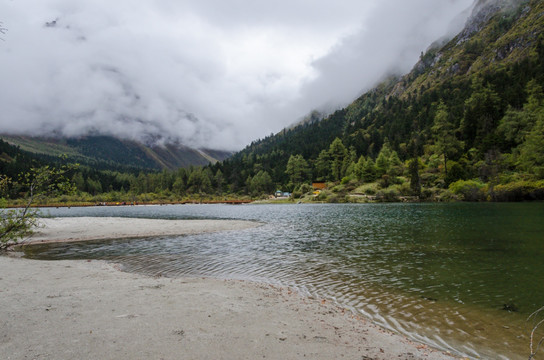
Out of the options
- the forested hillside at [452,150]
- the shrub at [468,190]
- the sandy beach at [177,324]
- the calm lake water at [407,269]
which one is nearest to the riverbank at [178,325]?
the sandy beach at [177,324]

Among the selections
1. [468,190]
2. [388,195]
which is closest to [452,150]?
[468,190]

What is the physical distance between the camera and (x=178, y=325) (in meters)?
7.17

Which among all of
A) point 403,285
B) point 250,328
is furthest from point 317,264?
point 250,328

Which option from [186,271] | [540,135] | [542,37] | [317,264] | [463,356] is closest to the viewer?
[463,356]

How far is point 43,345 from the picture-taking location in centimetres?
578

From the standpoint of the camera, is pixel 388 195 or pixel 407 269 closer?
pixel 407 269

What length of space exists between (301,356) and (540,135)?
8851 centimetres

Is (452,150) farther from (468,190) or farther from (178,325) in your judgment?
(178,325)

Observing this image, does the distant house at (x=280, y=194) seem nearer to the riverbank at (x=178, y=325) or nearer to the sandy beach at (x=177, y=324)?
the sandy beach at (x=177, y=324)

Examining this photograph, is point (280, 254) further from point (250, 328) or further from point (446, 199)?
point (446, 199)

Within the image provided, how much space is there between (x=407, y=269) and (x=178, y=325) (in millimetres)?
12461

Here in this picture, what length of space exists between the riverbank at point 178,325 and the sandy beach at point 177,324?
0.9 inches

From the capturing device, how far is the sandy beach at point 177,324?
579 centimetres

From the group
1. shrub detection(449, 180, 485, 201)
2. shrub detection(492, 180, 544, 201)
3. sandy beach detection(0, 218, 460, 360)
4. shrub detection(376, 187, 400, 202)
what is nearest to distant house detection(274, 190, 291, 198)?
shrub detection(376, 187, 400, 202)
